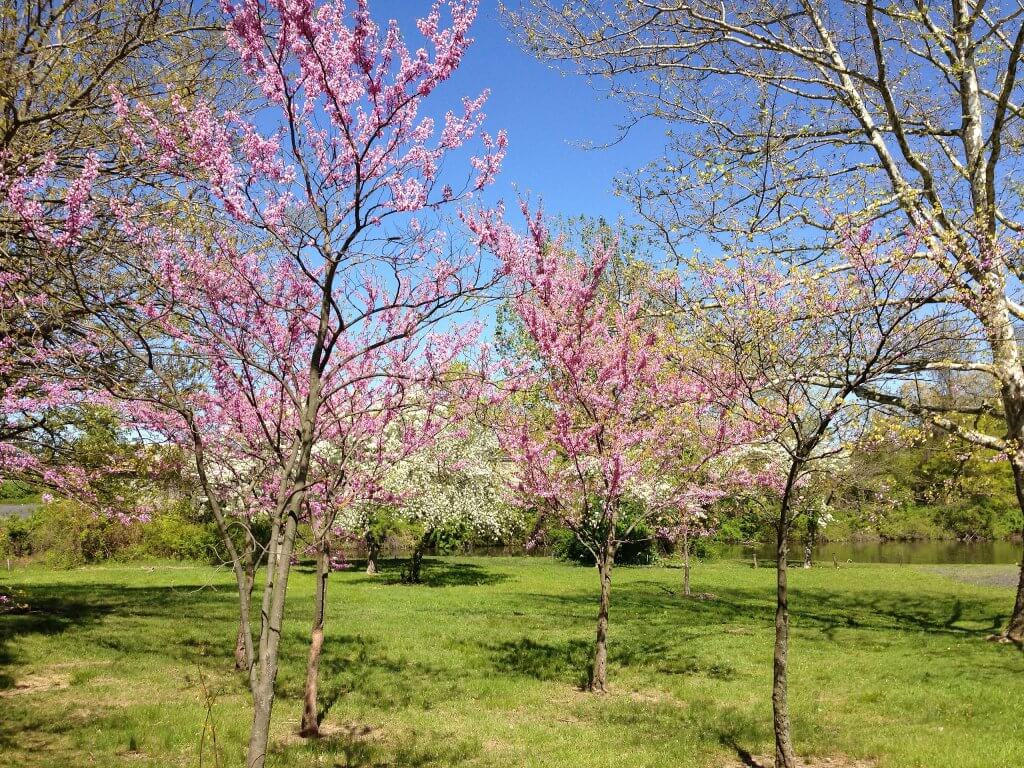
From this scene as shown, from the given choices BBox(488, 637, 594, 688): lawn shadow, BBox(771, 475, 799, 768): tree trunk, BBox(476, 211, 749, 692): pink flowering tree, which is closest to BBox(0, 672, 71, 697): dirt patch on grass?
BBox(488, 637, 594, 688): lawn shadow

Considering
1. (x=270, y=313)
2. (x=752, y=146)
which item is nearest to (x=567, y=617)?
(x=752, y=146)

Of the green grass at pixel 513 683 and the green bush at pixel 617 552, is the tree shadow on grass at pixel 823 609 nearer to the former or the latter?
the green grass at pixel 513 683

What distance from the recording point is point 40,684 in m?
8.23

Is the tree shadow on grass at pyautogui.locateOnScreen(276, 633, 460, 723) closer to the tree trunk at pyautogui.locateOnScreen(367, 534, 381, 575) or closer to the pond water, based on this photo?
the tree trunk at pyautogui.locateOnScreen(367, 534, 381, 575)

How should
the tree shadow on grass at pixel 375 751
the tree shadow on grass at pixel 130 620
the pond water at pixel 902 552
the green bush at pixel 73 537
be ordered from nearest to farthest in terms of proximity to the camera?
the tree shadow on grass at pixel 375 751 < the tree shadow on grass at pixel 130 620 < the green bush at pixel 73 537 < the pond water at pixel 902 552

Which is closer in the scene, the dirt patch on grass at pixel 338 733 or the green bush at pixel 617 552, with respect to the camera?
the dirt patch on grass at pixel 338 733

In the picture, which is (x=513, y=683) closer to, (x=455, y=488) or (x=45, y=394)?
(x=45, y=394)

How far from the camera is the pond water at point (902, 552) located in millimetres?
31203

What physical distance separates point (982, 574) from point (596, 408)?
72.3 ft

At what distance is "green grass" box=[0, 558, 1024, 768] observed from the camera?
668cm

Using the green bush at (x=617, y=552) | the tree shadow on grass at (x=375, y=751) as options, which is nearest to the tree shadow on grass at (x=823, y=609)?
the tree shadow on grass at (x=375, y=751)

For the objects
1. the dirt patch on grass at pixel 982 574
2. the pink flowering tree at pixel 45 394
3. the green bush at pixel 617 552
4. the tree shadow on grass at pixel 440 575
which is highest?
the pink flowering tree at pixel 45 394

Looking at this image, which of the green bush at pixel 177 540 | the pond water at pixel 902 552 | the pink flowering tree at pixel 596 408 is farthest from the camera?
the pond water at pixel 902 552

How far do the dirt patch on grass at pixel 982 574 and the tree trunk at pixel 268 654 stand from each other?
23682 millimetres
